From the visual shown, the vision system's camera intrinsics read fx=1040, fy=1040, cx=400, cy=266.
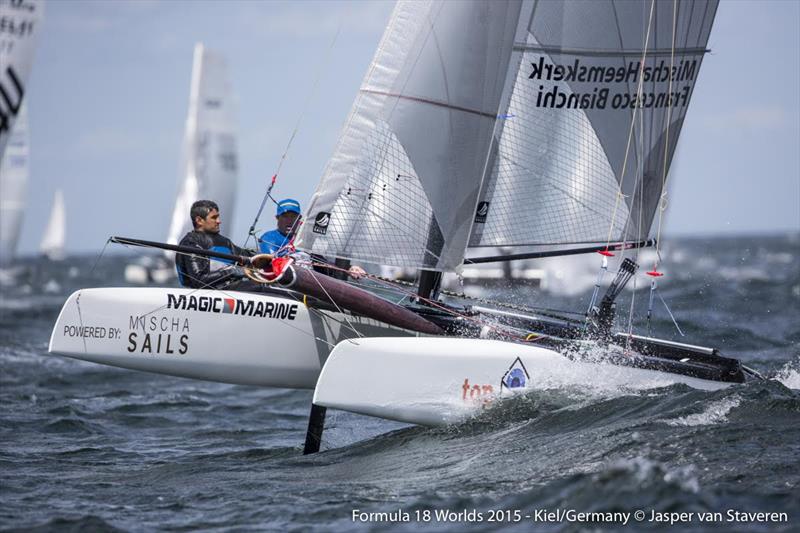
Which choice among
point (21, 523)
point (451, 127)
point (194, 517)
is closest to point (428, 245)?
point (451, 127)

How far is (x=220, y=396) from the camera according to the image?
9.73 m

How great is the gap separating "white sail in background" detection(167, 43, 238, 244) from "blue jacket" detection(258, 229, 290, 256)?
16.8 metres

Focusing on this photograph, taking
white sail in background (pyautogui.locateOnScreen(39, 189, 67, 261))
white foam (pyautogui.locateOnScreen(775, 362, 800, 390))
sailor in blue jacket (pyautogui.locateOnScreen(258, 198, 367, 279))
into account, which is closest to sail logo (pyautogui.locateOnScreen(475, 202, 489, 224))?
sailor in blue jacket (pyautogui.locateOnScreen(258, 198, 367, 279))

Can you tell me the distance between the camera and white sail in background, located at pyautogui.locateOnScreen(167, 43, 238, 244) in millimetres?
24219

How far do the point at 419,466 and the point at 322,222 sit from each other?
5.79 feet

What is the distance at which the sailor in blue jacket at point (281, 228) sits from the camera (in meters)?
7.19

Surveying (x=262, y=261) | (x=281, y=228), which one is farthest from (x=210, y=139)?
(x=262, y=261)

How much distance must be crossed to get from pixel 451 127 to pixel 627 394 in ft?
6.57

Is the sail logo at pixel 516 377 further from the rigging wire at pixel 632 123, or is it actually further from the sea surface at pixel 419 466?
the rigging wire at pixel 632 123

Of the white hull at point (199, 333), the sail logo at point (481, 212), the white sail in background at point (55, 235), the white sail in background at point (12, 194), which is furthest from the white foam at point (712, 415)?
the white sail in background at point (55, 235)

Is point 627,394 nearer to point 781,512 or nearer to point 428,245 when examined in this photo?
point 428,245

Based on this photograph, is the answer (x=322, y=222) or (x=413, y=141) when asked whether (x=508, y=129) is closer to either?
(x=413, y=141)

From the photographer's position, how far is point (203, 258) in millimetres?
7008

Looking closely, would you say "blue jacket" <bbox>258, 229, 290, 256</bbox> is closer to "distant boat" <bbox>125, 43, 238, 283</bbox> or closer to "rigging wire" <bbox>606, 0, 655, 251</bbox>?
"rigging wire" <bbox>606, 0, 655, 251</bbox>
